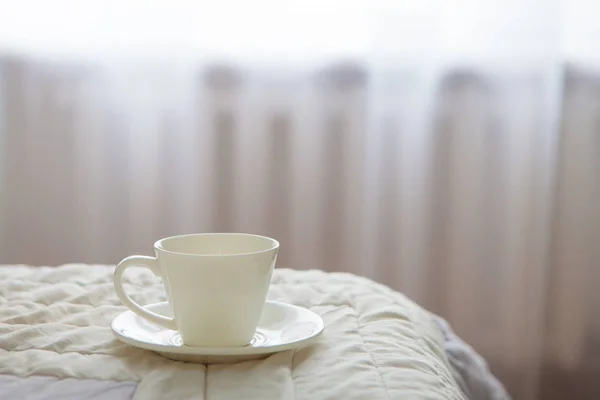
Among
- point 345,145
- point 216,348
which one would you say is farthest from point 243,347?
point 345,145

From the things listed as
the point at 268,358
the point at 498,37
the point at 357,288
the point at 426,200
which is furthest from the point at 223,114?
the point at 268,358

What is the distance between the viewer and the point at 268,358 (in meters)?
0.63

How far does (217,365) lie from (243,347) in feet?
0.09

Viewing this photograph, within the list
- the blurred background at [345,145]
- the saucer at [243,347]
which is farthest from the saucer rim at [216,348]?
the blurred background at [345,145]

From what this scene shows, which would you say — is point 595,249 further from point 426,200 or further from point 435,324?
point 435,324

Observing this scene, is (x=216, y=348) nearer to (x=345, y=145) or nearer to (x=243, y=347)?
(x=243, y=347)

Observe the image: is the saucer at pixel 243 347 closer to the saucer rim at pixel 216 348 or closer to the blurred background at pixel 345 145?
the saucer rim at pixel 216 348

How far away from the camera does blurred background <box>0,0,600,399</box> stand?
4.89ft

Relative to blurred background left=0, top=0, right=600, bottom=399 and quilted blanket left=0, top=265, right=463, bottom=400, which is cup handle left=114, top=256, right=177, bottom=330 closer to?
quilted blanket left=0, top=265, right=463, bottom=400

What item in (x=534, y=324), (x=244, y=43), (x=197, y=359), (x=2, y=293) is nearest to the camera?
(x=197, y=359)

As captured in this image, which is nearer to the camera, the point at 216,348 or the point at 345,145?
the point at 216,348

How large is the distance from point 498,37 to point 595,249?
49 cm

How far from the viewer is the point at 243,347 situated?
0.62 meters

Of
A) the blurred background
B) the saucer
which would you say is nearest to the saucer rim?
the saucer
